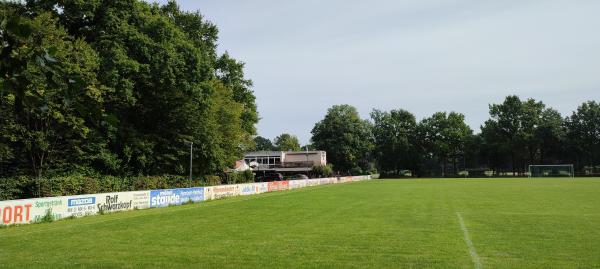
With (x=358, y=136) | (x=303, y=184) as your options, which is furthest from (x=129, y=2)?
(x=358, y=136)

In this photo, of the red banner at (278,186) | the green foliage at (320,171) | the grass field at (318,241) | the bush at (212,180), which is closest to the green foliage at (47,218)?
the grass field at (318,241)

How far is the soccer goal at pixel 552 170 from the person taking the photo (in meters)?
94.1

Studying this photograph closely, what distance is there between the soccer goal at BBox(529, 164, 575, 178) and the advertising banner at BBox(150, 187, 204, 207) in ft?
275

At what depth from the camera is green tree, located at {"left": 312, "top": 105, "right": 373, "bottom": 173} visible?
117125 mm

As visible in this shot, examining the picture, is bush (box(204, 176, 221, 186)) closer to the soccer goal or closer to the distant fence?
the distant fence

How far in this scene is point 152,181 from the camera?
39656 mm

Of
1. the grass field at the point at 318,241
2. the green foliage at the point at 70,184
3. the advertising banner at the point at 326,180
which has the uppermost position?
the green foliage at the point at 70,184

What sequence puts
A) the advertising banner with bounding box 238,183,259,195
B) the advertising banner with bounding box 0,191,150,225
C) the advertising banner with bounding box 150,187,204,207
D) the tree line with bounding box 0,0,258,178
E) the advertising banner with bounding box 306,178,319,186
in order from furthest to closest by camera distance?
the advertising banner with bounding box 306,178,319,186 → the advertising banner with bounding box 238,183,259,195 → the tree line with bounding box 0,0,258,178 → the advertising banner with bounding box 150,187,204,207 → the advertising banner with bounding box 0,191,150,225

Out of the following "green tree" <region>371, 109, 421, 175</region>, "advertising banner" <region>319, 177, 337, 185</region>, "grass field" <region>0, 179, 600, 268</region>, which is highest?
"green tree" <region>371, 109, 421, 175</region>

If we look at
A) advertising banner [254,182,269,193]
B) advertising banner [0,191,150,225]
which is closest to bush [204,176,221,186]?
advertising banner [254,182,269,193]

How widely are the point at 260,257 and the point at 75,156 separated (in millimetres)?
30044

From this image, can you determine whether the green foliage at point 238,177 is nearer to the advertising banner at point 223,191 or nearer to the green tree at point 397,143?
the advertising banner at point 223,191

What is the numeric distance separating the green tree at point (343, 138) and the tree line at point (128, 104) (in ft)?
220

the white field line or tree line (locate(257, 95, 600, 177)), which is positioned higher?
tree line (locate(257, 95, 600, 177))
